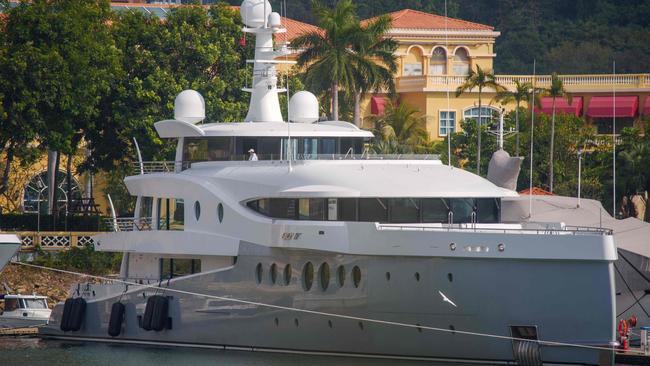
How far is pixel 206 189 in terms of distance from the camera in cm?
4609

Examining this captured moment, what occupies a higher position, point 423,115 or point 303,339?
point 423,115

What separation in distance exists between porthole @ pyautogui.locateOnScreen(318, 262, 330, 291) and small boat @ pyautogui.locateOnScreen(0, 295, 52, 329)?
49.6 ft

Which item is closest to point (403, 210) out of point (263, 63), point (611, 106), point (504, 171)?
point (504, 171)

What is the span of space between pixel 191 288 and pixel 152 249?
2.44 m

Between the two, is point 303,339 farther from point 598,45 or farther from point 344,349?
point 598,45

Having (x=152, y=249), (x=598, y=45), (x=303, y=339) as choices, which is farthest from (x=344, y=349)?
(x=598, y=45)

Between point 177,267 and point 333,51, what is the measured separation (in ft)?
99.8

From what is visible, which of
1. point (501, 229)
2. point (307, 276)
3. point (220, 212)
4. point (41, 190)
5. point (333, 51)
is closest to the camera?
point (501, 229)

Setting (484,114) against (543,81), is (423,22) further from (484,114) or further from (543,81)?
(484,114)

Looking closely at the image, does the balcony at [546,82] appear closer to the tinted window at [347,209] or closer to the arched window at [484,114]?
the arched window at [484,114]

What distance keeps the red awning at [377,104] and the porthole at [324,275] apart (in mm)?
57151

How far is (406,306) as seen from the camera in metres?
40.4

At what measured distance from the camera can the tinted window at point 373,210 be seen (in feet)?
139

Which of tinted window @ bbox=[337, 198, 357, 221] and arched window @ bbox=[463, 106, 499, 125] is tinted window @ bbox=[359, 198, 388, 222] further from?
arched window @ bbox=[463, 106, 499, 125]
